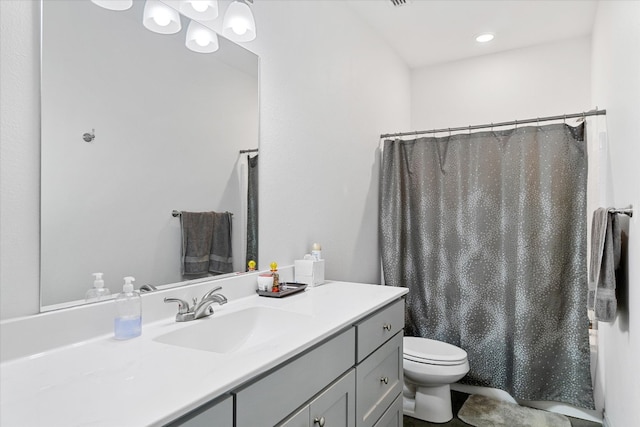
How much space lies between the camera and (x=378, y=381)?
A: 4.99 feet

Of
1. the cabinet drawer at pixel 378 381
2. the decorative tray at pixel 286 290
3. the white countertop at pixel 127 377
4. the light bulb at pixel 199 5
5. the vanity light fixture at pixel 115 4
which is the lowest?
the cabinet drawer at pixel 378 381

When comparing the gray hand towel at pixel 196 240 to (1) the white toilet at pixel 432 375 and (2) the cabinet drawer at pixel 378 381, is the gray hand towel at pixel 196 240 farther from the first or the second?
(1) the white toilet at pixel 432 375

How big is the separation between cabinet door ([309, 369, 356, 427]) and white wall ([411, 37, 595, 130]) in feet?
8.96

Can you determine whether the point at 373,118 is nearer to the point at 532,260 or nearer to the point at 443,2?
the point at 443,2

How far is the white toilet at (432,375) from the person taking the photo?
2.18 m

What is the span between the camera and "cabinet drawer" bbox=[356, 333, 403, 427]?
1.37 meters

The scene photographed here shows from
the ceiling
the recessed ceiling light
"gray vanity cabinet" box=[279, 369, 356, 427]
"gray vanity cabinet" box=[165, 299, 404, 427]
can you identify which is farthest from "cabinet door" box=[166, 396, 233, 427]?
the recessed ceiling light

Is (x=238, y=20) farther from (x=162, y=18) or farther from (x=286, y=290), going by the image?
(x=286, y=290)

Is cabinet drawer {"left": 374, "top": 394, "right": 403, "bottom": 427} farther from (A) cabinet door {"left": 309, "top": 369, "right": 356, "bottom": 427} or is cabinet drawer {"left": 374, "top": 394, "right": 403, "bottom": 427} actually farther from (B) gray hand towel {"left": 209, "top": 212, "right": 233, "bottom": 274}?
(B) gray hand towel {"left": 209, "top": 212, "right": 233, "bottom": 274}

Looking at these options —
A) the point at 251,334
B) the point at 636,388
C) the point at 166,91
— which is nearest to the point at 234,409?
the point at 251,334

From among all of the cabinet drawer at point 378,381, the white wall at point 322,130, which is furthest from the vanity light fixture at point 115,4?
the cabinet drawer at point 378,381

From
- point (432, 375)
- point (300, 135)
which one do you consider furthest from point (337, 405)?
point (300, 135)

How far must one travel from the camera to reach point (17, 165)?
3.08ft

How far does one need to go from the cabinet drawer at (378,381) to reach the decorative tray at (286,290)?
421mm
